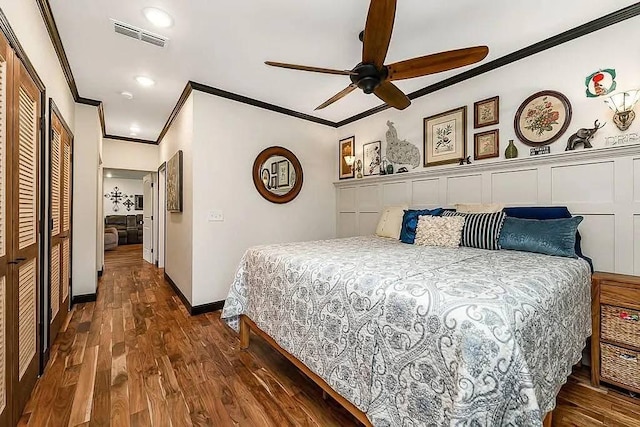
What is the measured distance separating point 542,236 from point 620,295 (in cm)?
52

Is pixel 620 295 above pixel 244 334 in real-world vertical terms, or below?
above

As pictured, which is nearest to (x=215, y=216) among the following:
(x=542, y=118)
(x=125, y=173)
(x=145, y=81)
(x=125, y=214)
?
(x=145, y=81)

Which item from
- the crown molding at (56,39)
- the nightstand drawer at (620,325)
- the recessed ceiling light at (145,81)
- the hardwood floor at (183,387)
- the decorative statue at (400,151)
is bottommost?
the hardwood floor at (183,387)

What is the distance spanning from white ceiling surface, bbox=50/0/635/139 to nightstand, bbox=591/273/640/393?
1789mm

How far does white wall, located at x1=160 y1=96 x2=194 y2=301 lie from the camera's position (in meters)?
3.21

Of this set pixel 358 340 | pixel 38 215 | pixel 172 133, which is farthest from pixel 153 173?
pixel 358 340

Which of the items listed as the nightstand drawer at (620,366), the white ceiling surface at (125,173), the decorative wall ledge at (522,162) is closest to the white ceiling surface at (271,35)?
the decorative wall ledge at (522,162)

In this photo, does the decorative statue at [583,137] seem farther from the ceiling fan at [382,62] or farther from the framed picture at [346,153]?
the framed picture at [346,153]

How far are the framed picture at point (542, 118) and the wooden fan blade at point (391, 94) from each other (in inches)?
43.8

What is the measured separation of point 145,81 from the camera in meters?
3.13

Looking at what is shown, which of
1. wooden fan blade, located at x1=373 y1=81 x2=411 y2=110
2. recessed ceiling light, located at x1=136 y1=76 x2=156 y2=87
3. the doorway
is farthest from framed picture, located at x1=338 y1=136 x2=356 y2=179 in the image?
the doorway

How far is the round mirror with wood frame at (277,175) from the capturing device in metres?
3.63

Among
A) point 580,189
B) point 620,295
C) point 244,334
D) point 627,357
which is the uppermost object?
point 580,189

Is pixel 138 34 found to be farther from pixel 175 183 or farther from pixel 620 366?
pixel 620 366
